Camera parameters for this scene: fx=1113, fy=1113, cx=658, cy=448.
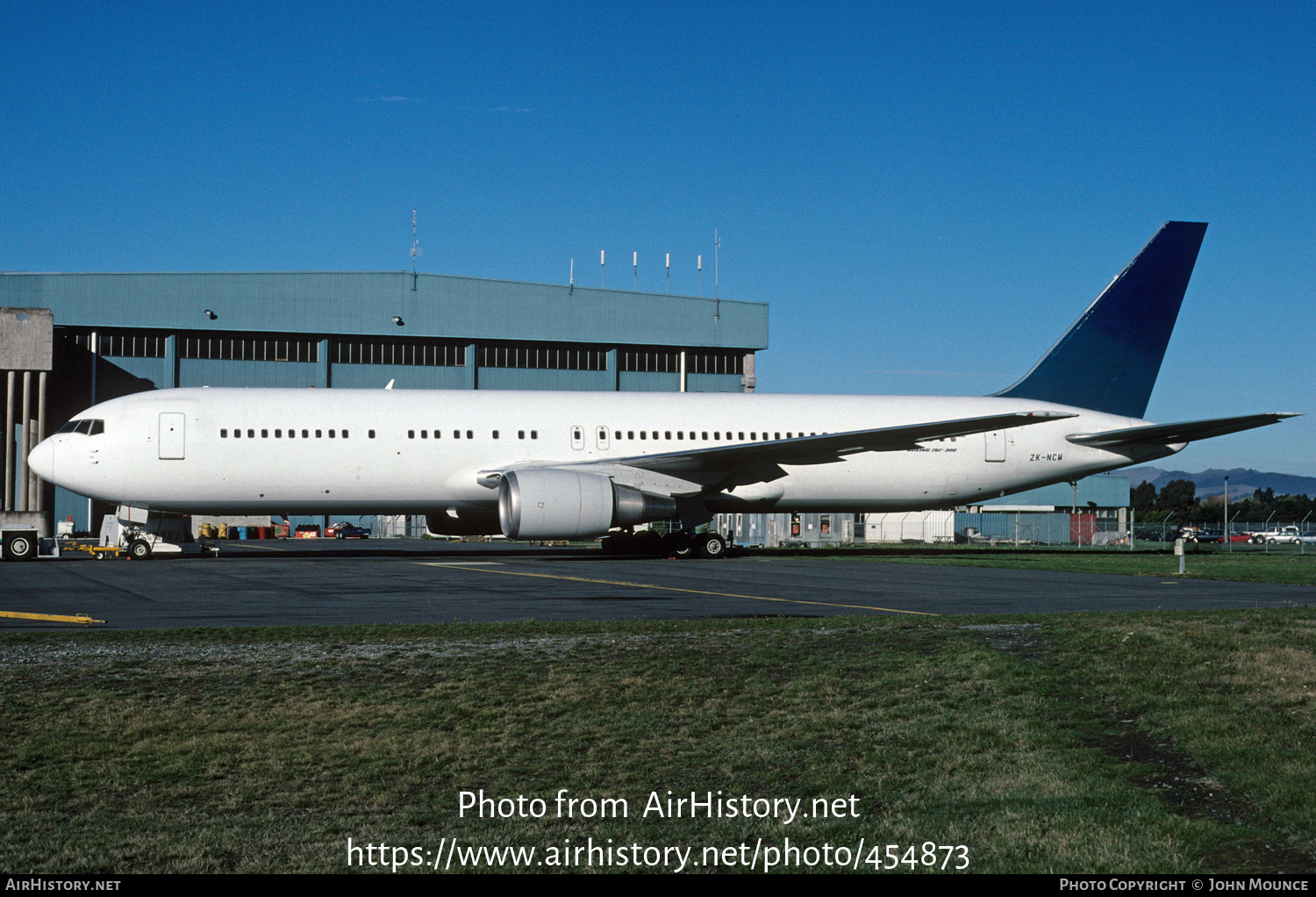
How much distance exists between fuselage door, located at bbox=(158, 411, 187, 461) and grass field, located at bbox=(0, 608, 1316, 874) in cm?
1514

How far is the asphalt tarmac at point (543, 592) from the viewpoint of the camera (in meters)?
12.4

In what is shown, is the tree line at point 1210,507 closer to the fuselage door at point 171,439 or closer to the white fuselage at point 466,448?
the white fuselage at point 466,448

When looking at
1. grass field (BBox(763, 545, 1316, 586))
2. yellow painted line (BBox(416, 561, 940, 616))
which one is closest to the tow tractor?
yellow painted line (BBox(416, 561, 940, 616))

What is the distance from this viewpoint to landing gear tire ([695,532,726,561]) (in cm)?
2708

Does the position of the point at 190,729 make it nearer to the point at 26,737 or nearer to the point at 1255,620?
the point at 26,737

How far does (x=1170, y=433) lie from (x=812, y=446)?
949 cm

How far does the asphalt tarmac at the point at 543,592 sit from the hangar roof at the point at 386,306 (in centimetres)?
3105

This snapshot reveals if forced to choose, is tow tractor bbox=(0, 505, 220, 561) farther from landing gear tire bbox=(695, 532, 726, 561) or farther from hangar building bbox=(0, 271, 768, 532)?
hangar building bbox=(0, 271, 768, 532)

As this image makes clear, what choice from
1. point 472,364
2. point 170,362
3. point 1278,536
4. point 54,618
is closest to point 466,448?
point 54,618

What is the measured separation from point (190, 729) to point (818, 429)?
22885 mm

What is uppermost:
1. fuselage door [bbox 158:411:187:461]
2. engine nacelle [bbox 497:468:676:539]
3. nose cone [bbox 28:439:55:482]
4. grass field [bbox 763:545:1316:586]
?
fuselage door [bbox 158:411:187:461]

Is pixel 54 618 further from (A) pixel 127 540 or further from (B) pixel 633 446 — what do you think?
(B) pixel 633 446

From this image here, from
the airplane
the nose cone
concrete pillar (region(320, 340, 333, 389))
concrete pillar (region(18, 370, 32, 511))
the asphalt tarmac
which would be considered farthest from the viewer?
concrete pillar (region(320, 340, 333, 389))

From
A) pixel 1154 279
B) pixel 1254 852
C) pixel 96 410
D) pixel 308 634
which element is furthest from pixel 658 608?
pixel 1154 279
